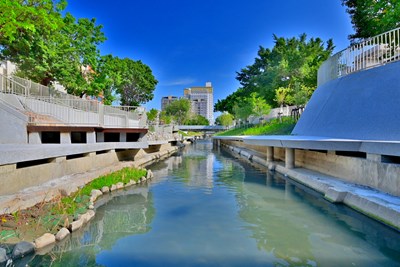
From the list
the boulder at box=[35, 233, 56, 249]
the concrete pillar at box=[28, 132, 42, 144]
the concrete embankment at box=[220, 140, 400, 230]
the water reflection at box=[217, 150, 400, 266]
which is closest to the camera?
the water reflection at box=[217, 150, 400, 266]

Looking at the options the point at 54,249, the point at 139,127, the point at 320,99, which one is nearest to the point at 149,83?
the point at 139,127

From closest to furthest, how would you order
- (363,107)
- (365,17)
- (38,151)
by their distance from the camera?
(38,151) < (363,107) < (365,17)

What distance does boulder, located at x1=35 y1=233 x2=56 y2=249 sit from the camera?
6120 millimetres

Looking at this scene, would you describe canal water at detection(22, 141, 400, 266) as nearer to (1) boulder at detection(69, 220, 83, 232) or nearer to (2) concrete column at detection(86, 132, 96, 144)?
(1) boulder at detection(69, 220, 83, 232)

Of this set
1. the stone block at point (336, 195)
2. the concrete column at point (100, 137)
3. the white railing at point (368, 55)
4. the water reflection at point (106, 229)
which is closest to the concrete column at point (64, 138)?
the concrete column at point (100, 137)

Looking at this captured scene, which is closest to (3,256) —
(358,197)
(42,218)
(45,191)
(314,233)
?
(42,218)

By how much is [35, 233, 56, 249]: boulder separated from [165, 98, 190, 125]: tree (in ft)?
279

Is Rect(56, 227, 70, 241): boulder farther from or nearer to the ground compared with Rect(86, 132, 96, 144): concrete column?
nearer to the ground

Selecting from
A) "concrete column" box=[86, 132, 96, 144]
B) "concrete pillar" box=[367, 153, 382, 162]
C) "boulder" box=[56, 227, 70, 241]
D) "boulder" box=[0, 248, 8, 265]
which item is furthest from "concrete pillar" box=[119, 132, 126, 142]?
"concrete pillar" box=[367, 153, 382, 162]

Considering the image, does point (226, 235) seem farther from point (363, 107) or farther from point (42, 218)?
point (363, 107)

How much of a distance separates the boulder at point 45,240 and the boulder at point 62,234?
0.37ft

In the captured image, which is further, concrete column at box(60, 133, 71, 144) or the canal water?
concrete column at box(60, 133, 71, 144)

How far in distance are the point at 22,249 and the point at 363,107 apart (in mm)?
13247

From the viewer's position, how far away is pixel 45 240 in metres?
6.29
